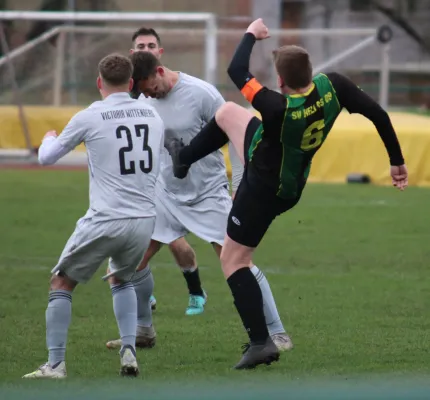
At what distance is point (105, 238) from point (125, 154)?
46 centimetres

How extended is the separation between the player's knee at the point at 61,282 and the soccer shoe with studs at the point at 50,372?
40 centimetres

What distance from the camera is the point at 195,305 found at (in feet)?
27.9

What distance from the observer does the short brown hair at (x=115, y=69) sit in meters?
5.99

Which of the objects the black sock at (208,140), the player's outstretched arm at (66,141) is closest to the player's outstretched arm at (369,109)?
the black sock at (208,140)

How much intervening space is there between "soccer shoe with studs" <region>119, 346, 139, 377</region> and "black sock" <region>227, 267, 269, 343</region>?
69 centimetres

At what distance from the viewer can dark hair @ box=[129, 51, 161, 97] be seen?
6737 millimetres

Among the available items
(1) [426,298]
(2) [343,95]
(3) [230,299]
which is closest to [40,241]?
(3) [230,299]

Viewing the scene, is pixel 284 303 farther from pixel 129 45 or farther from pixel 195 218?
pixel 129 45

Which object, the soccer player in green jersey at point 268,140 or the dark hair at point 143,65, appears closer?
the soccer player in green jersey at point 268,140

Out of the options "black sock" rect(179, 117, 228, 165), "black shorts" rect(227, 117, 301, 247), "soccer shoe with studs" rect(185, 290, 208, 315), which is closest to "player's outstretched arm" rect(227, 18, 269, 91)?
"black shorts" rect(227, 117, 301, 247)

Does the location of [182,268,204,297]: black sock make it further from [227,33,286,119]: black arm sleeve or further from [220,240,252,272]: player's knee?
[227,33,286,119]: black arm sleeve

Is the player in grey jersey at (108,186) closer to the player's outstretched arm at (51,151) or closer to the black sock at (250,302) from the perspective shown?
the player's outstretched arm at (51,151)

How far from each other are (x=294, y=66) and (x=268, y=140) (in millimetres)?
456

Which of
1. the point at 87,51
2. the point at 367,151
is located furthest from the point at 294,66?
the point at 87,51
